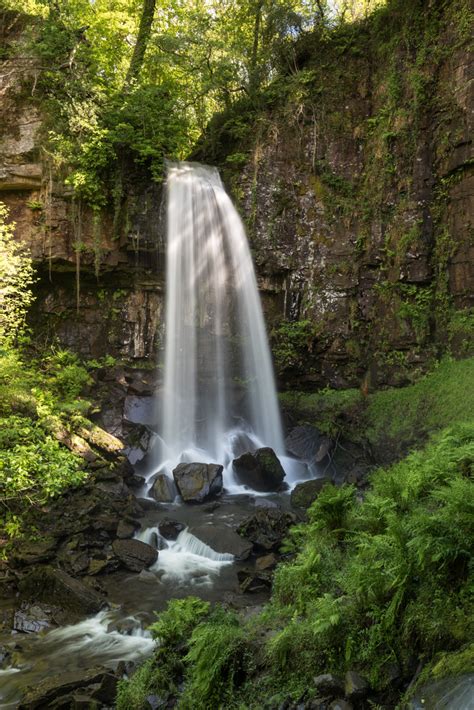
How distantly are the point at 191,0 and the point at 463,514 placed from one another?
24724mm

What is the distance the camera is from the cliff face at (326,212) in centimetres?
1519

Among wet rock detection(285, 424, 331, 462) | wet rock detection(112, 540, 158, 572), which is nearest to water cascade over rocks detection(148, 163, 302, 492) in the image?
wet rock detection(285, 424, 331, 462)

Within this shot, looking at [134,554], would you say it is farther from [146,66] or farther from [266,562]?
[146,66]

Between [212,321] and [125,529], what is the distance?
9.16 metres

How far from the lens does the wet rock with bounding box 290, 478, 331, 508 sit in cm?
1192

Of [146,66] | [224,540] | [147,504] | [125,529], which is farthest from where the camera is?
[146,66]

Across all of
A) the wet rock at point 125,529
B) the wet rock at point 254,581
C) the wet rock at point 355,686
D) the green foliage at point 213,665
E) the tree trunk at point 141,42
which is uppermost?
the tree trunk at point 141,42

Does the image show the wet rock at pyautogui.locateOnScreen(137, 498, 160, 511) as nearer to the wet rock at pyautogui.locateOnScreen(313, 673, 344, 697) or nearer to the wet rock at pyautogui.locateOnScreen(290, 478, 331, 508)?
the wet rock at pyautogui.locateOnScreen(290, 478, 331, 508)

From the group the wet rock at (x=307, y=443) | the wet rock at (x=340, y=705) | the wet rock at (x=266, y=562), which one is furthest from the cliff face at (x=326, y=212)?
the wet rock at (x=340, y=705)

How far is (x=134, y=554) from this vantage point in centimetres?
944

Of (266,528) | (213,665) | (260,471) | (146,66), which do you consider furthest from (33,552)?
(146,66)

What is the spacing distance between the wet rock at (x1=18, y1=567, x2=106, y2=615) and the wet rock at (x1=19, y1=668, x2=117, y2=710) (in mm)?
1852

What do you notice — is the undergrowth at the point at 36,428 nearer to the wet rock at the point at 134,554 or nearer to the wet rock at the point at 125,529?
the wet rock at the point at 125,529

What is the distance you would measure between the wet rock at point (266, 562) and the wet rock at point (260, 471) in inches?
164
